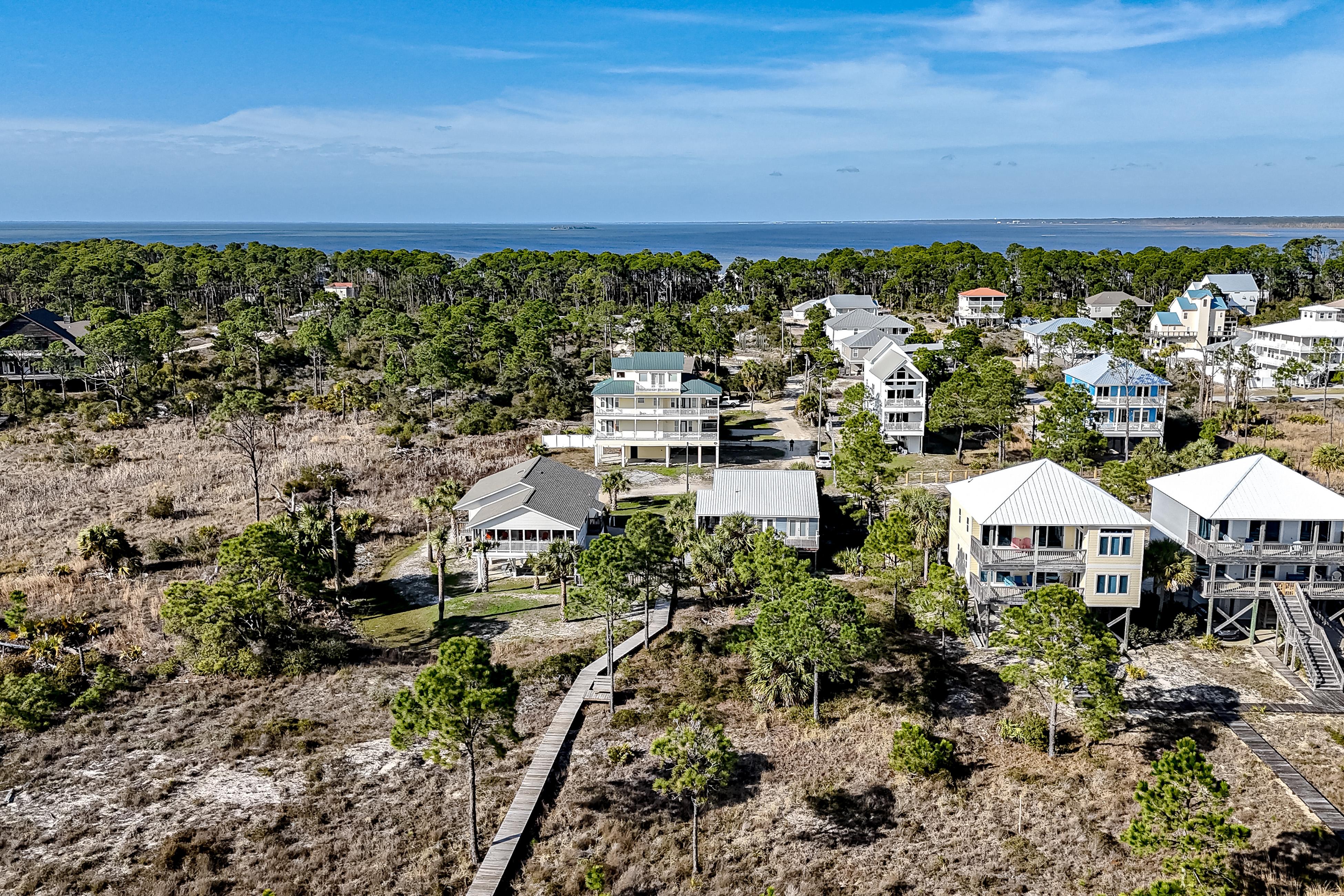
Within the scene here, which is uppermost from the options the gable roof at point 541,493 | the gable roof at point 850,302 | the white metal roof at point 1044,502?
the gable roof at point 850,302

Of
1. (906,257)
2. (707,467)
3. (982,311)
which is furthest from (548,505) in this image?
(906,257)

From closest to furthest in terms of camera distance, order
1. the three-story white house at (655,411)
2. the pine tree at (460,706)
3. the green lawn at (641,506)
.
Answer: the pine tree at (460,706) → the green lawn at (641,506) → the three-story white house at (655,411)

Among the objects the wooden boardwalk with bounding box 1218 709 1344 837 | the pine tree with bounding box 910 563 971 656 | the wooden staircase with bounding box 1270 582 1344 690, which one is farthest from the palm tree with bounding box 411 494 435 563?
the wooden staircase with bounding box 1270 582 1344 690

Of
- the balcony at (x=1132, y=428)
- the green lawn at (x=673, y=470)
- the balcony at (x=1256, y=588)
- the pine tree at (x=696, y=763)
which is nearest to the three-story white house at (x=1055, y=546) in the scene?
the balcony at (x=1256, y=588)

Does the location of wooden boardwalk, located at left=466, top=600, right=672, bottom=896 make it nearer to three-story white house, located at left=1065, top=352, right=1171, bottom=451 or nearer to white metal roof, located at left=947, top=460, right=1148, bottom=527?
white metal roof, located at left=947, top=460, right=1148, bottom=527

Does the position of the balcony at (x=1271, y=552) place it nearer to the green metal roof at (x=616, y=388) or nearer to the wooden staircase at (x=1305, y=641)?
the wooden staircase at (x=1305, y=641)

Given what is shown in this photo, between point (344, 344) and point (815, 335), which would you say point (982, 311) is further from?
point (344, 344)
